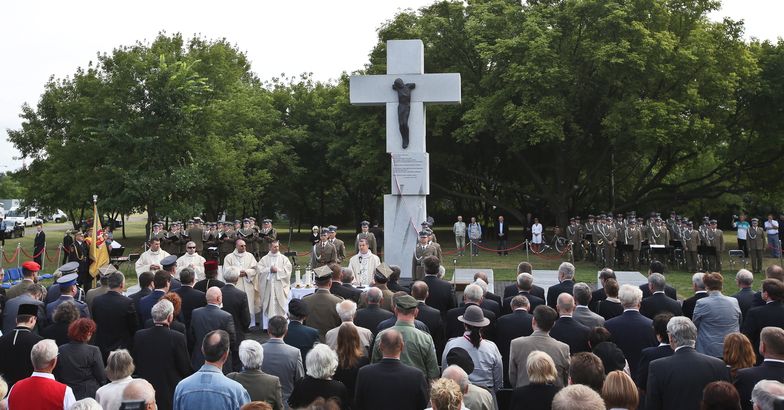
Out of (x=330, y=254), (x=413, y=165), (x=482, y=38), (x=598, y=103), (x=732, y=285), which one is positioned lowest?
(x=732, y=285)

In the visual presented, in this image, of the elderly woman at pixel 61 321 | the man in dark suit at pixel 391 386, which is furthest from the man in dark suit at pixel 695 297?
the elderly woman at pixel 61 321

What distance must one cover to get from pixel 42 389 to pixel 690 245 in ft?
61.7

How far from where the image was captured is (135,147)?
78.1 feet

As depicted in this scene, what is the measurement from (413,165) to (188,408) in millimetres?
11633

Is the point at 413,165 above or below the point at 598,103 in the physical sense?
below

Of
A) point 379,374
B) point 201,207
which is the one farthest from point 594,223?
point 379,374

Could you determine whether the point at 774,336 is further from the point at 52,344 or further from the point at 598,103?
Answer: the point at 598,103

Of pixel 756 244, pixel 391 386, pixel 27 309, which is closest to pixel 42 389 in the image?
pixel 27 309

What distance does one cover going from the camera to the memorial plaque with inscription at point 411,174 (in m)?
15.4

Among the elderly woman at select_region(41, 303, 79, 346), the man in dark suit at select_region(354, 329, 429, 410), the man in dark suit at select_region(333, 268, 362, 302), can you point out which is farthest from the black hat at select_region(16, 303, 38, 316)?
the man in dark suit at select_region(333, 268, 362, 302)

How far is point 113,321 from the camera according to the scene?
22.1 feet

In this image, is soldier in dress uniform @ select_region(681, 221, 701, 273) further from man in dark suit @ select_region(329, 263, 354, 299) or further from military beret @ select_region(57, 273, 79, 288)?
military beret @ select_region(57, 273, 79, 288)

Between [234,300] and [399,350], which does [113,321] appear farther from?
[399,350]

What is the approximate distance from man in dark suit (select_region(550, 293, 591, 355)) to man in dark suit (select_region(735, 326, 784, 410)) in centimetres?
135
